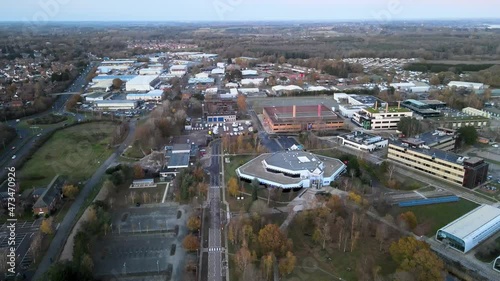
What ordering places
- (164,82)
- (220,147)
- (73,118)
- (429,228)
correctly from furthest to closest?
(164,82) < (73,118) < (220,147) < (429,228)

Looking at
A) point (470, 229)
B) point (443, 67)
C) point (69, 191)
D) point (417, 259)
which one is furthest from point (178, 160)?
point (443, 67)

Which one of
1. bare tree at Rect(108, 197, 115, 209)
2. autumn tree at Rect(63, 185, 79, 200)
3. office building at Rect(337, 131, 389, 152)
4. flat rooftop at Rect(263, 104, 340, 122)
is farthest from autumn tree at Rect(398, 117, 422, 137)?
autumn tree at Rect(63, 185, 79, 200)

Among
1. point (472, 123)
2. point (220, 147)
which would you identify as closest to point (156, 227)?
point (220, 147)

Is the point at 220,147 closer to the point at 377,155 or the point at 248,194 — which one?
the point at 248,194

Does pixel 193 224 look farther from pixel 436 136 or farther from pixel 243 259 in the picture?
pixel 436 136

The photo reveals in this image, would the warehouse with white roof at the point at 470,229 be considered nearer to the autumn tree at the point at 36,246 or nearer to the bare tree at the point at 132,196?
the bare tree at the point at 132,196
